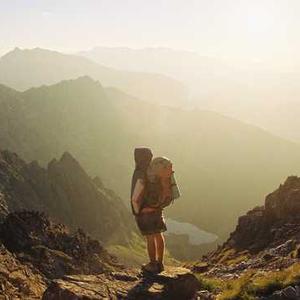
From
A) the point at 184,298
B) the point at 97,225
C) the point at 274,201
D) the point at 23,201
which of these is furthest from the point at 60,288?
the point at 97,225

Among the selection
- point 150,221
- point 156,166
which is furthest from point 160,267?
point 156,166

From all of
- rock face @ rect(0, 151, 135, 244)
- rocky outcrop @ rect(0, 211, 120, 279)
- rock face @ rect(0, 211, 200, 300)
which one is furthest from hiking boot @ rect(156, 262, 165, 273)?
rock face @ rect(0, 151, 135, 244)

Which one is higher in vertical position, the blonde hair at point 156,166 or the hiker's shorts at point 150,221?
the blonde hair at point 156,166

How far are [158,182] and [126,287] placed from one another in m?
2.34

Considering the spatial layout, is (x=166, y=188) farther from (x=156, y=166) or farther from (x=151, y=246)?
(x=151, y=246)

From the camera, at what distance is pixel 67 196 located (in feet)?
562

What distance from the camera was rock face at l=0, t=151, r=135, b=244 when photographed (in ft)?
483

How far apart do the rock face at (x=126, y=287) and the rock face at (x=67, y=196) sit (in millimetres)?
129955

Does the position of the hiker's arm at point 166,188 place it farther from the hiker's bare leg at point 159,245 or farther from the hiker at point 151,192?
the hiker's bare leg at point 159,245

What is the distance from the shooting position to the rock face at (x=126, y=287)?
32.6ft

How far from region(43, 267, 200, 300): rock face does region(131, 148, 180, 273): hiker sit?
516 millimetres

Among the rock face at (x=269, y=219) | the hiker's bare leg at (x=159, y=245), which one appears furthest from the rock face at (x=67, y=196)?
the hiker's bare leg at (x=159, y=245)

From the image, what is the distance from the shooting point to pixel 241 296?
11.0m

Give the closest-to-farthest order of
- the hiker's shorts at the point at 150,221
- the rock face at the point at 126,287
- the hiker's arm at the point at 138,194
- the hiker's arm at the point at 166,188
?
the rock face at the point at 126,287 < the hiker's arm at the point at 138,194 < the hiker's arm at the point at 166,188 < the hiker's shorts at the point at 150,221
